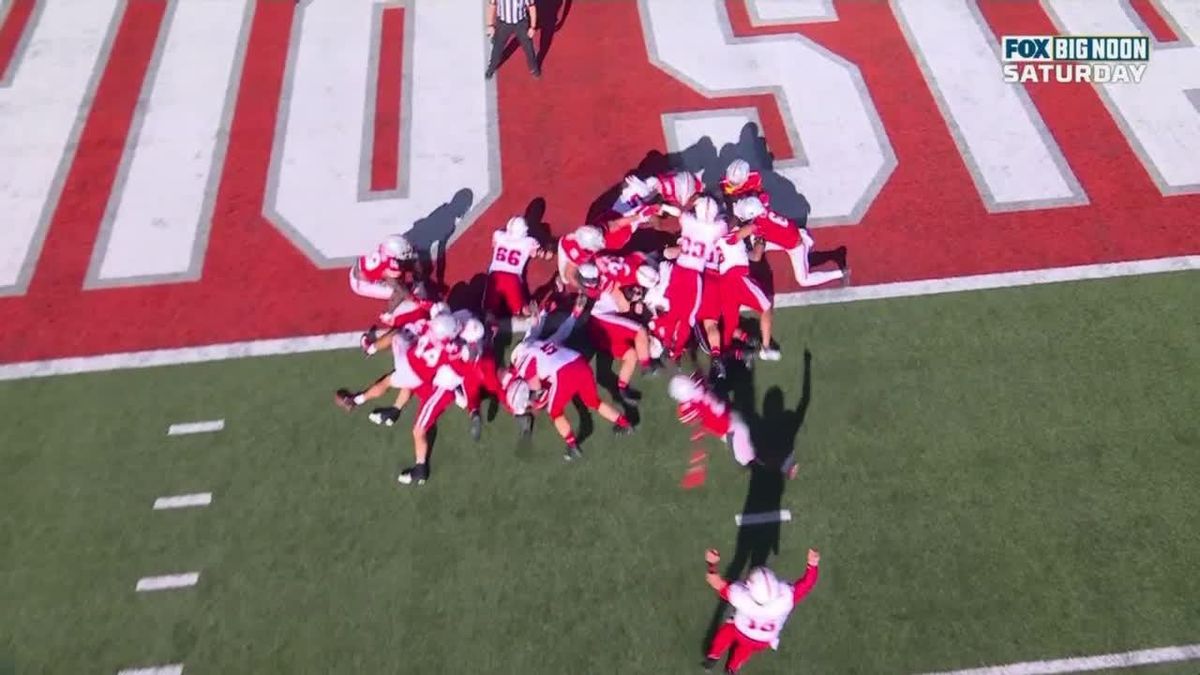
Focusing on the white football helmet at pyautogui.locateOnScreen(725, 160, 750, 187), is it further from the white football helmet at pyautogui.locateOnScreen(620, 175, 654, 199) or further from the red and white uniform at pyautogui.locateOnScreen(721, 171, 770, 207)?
the white football helmet at pyautogui.locateOnScreen(620, 175, 654, 199)

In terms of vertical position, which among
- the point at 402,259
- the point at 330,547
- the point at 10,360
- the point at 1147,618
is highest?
the point at 402,259

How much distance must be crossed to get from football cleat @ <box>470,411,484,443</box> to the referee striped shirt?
571cm

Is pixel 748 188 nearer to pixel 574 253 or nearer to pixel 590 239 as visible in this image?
pixel 590 239

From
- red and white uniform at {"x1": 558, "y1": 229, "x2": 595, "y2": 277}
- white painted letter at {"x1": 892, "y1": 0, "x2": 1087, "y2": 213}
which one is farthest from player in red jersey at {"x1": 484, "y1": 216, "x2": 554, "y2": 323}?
white painted letter at {"x1": 892, "y1": 0, "x2": 1087, "y2": 213}

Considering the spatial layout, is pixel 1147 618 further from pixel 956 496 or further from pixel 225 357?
pixel 225 357

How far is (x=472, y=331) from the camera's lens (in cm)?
834

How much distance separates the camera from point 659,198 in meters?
10.3

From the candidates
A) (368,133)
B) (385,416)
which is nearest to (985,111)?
(368,133)

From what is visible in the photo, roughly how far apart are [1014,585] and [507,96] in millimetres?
8596

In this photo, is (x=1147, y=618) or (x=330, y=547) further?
(x=330, y=547)

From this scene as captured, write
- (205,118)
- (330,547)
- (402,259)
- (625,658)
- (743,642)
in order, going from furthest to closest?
1. (205,118)
2. (402,259)
3. (330,547)
4. (625,658)
5. (743,642)

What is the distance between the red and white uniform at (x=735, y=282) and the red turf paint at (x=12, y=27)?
10.7m

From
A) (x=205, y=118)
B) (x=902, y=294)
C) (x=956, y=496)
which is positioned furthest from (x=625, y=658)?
(x=205, y=118)

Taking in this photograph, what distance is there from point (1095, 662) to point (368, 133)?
10040 mm
